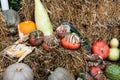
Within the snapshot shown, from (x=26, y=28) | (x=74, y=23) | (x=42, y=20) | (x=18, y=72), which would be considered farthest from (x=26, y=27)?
(x=18, y=72)

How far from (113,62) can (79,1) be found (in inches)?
54.6

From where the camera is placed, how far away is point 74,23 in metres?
5.64

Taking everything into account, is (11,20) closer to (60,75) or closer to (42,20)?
(42,20)

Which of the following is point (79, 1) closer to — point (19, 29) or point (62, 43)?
point (62, 43)

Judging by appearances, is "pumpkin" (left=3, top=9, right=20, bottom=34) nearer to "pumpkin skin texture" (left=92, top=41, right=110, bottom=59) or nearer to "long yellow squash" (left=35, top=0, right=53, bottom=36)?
"long yellow squash" (left=35, top=0, right=53, bottom=36)

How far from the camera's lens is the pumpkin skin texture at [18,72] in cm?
449

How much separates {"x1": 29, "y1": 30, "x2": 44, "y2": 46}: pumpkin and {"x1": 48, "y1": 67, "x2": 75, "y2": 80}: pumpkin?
62cm

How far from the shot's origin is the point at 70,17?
558 cm

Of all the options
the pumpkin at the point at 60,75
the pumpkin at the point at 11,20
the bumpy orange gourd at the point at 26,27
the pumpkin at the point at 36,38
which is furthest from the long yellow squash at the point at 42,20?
the pumpkin at the point at 60,75

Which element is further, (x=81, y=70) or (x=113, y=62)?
(x=113, y=62)

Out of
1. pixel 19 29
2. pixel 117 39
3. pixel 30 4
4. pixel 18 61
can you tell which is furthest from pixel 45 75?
pixel 117 39

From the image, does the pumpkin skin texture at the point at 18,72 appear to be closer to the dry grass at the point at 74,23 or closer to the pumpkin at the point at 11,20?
the dry grass at the point at 74,23

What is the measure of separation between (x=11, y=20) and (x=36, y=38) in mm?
986

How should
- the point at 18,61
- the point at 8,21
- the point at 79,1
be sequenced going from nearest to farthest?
the point at 18,61
the point at 79,1
the point at 8,21
